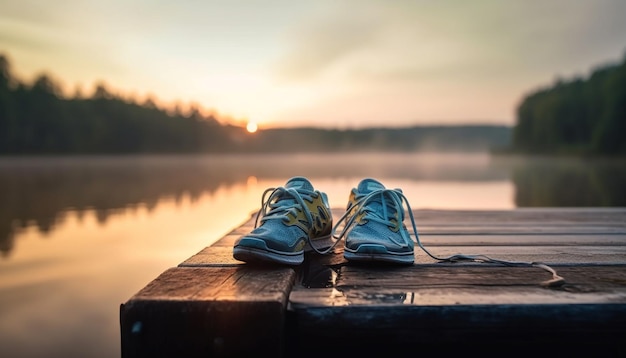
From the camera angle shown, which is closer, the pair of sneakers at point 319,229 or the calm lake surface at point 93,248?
the pair of sneakers at point 319,229

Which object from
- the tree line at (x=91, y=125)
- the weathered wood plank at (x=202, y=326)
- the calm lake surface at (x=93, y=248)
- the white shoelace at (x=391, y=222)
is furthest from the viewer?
the tree line at (x=91, y=125)

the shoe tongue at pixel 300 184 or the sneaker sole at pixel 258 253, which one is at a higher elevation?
the shoe tongue at pixel 300 184

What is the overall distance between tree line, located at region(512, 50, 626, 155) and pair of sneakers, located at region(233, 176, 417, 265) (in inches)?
1663

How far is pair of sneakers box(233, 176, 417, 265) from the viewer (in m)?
1.53

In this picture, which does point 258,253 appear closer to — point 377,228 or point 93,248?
point 377,228

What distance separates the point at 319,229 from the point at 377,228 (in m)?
0.28

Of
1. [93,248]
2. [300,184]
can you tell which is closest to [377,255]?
[300,184]

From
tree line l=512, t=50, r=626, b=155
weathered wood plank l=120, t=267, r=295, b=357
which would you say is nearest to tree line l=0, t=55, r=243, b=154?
tree line l=512, t=50, r=626, b=155

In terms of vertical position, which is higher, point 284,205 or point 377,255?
point 284,205

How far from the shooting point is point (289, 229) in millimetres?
1648

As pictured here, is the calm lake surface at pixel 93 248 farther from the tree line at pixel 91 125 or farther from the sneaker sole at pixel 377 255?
the tree line at pixel 91 125

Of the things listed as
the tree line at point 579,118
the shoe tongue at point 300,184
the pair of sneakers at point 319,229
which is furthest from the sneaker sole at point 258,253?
the tree line at point 579,118

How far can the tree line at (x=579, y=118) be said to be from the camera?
124ft

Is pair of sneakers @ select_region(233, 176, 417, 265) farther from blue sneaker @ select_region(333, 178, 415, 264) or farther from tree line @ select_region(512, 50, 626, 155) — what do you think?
tree line @ select_region(512, 50, 626, 155)
